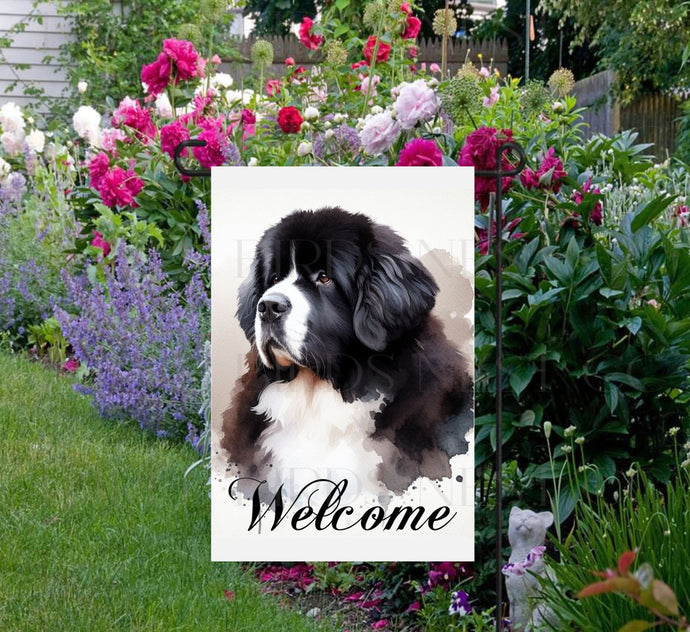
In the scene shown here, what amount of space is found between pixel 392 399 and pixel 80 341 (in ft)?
8.00

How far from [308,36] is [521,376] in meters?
4.34

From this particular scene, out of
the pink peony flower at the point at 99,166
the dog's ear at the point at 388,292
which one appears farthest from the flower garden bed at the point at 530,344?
the pink peony flower at the point at 99,166

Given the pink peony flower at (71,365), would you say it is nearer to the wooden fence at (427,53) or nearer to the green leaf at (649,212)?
the green leaf at (649,212)

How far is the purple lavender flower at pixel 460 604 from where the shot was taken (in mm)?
2242

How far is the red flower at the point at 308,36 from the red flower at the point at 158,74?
1.51m

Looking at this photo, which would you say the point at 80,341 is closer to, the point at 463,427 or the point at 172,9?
the point at 463,427

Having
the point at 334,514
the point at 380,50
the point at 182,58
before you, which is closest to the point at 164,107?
the point at 182,58

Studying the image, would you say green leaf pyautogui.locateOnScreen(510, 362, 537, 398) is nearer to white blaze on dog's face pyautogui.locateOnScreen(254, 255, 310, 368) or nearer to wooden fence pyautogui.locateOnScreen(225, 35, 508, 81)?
white blaze on dog's face pyautogui.locateOnScreen(254, 255, 310, 368)

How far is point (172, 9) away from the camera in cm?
1071

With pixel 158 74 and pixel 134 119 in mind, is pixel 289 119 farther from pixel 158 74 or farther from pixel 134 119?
pixel 134 119

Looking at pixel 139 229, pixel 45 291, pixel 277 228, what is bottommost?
pixel 45 291

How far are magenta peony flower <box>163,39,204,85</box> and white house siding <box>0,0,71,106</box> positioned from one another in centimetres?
594

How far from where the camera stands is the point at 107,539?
2693 millimetres

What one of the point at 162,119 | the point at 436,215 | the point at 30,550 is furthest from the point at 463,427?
the point at 162,119
